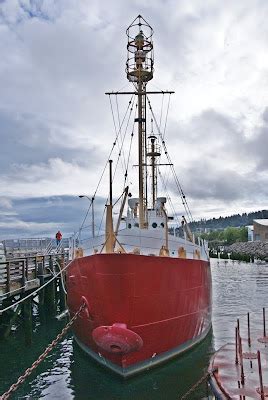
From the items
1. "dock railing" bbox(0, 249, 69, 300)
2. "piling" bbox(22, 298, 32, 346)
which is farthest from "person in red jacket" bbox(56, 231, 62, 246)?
"piling" bbox(22, 298, 32, 346)

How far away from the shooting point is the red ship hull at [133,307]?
14.1 meters

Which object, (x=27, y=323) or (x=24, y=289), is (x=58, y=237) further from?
(x=27, y=323)

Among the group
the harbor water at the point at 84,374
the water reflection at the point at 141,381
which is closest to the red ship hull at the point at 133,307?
the water reflection at the point at 141,381

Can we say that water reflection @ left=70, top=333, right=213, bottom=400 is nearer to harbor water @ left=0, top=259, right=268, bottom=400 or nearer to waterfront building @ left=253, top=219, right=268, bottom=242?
harbor water @ left=0, top=259, right=268, bottom=400

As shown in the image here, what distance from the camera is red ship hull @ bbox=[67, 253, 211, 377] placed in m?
14.1

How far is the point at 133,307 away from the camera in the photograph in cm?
1421

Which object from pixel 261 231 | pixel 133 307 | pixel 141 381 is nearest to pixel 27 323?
pixel 141 381

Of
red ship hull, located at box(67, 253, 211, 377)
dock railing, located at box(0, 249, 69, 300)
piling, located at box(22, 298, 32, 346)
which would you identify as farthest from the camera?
piling, located at box(22, 298, 32, 346)

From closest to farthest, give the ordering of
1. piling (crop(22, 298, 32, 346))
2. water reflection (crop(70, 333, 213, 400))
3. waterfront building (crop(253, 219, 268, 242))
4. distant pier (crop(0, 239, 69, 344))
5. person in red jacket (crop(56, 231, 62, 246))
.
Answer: water reflection (crop(70, 333, 213, 400)) → distant pier (crop(0, 239, 69, 344)) → piling (crop(22, 298, 32, 346)) → person in red jacket (crop(56, 231, 62, 246)) → waterfront building (crop(253, 219, 268, 242))

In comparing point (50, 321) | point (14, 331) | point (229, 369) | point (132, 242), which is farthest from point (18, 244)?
point (229, 369)

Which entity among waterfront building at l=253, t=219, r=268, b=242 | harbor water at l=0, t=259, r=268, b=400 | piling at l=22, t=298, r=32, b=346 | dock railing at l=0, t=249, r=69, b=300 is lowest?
harbor water at l=0, t=259, r=268, b=400

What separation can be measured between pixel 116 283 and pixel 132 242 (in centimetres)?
396

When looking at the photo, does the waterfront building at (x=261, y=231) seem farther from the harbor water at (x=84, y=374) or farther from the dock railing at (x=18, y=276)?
the harbor water at (x=84, y=374)

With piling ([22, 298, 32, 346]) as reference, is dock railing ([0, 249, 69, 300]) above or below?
above
